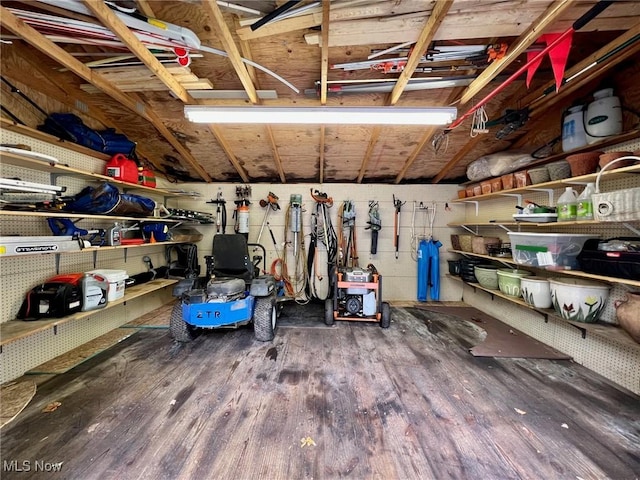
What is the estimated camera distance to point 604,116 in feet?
6.97

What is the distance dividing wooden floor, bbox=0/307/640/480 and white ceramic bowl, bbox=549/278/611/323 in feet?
1.82

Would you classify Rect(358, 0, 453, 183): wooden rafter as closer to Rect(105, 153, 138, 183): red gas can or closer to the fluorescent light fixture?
the fluorescent light fixture

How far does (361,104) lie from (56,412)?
382cm

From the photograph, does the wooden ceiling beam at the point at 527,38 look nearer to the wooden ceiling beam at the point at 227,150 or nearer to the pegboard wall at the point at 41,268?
the wooden ceiling beam at the point at 227,150

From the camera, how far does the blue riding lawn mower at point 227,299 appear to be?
257 centimetres

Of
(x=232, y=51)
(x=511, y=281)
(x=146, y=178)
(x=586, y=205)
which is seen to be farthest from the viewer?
(x=146, y=178)

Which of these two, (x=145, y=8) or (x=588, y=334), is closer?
(x=145, y=8)

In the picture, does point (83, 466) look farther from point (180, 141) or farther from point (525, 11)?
point (525, 11)

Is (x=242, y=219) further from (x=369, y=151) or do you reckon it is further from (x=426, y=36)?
(x=426, y=36)

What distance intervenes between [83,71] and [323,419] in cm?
353

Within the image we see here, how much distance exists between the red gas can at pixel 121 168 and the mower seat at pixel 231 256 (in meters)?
1.31

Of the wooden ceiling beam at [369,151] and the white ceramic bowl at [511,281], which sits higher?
the wooden ceiling beam at [369,151]

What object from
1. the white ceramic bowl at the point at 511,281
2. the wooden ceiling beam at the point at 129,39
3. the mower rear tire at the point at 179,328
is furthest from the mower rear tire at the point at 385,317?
the wooden ceiling beam at the point at 129,39

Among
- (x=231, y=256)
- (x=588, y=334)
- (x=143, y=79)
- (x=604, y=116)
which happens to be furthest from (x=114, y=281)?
(x=604, y=116)
